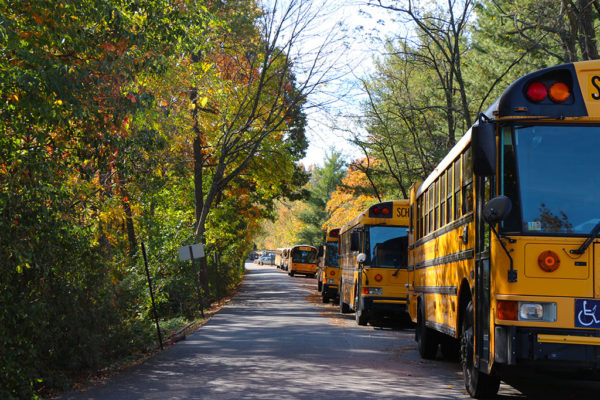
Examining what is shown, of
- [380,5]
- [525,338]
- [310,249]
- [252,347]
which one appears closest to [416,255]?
[252,347]

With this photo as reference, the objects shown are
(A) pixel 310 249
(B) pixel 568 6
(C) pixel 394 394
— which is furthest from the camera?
(A) pixel 310 249

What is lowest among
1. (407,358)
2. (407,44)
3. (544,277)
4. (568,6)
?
(407,358)

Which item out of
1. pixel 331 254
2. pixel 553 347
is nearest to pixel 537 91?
pixel 553 347

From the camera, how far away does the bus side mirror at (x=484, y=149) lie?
710cm

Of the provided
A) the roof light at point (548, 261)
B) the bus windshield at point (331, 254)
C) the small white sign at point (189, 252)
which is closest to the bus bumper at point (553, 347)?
the roof light at point (548, 261)

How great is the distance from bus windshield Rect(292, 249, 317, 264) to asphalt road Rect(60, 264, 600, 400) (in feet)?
155

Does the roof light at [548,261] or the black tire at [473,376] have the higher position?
the roof light at [548,261]

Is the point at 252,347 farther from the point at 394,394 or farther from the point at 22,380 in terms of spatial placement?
the point at 22,380

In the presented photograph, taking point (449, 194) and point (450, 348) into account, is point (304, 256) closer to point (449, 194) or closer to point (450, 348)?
point (450, 348)

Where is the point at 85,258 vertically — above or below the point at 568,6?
below

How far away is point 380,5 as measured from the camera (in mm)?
23328

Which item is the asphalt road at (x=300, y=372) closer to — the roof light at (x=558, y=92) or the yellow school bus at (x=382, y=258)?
the yellow school bus at (x=382, y=258)

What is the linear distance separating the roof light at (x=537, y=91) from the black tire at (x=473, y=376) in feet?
8.03

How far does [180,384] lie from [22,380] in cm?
235
